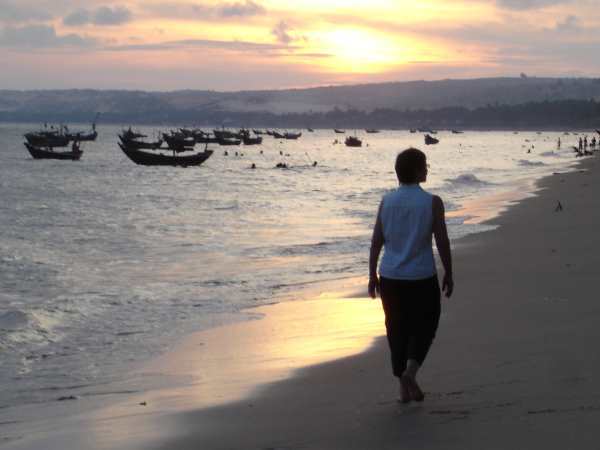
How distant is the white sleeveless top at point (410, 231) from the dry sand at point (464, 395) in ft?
2.75

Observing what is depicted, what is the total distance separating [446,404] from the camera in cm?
558

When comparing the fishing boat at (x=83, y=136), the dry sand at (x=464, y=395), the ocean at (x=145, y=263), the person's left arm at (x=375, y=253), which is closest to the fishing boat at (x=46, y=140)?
the fishing boat at (x=83, y=136)

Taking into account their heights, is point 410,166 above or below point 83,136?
above

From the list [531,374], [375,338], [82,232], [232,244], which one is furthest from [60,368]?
[82,232]

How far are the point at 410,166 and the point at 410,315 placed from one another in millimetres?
913

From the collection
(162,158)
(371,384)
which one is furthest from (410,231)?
(162,158)

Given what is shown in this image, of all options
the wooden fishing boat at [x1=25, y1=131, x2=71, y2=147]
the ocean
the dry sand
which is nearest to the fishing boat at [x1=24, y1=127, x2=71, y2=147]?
the wooden fishing boat at [x1=25, y1=131, x2=71, y2=147]

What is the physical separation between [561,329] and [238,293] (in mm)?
6314

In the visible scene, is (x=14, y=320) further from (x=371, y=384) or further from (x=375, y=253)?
(x=375, y=253)

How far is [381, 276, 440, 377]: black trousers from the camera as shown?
5.59 meters

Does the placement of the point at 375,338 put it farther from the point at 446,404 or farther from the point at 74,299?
the point at 74,299

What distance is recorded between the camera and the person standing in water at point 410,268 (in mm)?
5562

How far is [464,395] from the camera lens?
18.9 feet

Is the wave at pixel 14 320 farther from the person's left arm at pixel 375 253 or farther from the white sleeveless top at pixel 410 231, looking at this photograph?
the white sleeveless top at pixel 410 231
